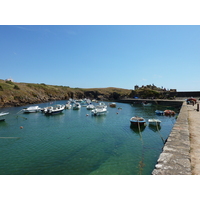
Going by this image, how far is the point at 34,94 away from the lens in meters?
89.8

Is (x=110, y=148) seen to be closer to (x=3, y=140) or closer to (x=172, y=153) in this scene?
(x=172, y=153)

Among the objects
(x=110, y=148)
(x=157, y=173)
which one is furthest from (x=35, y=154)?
(x=157, y=173)

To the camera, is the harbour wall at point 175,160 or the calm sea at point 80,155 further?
the calm sea at point 80,155

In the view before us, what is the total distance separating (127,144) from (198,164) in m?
10.4

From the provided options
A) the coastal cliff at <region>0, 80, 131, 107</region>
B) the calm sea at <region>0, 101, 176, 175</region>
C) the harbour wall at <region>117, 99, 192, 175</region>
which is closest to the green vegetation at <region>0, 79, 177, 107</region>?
the coastal cliff at <region>0, 80, 131, 107</region>

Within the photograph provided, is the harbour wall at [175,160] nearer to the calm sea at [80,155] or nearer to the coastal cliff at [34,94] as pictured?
the calm sea at [80,155]

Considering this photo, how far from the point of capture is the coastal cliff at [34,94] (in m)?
67.9

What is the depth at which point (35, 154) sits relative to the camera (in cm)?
1453

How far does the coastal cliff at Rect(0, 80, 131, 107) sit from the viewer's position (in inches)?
2674

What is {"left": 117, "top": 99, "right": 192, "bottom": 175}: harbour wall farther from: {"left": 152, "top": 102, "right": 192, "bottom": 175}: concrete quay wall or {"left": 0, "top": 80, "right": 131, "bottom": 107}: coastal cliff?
{"left": 0, "top": 80, "right": 131, "bottom": 107}: coastal cliff

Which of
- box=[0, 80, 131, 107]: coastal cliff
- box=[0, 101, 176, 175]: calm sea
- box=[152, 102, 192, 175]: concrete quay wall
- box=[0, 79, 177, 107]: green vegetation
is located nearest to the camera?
box=[152, 102, 192, 175]: concrete quay wall

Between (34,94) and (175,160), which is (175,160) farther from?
(34,94)

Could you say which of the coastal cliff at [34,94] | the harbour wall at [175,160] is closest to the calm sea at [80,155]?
the harbour wall at [175,160]

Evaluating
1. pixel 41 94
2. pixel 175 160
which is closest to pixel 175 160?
pixel 175 160
